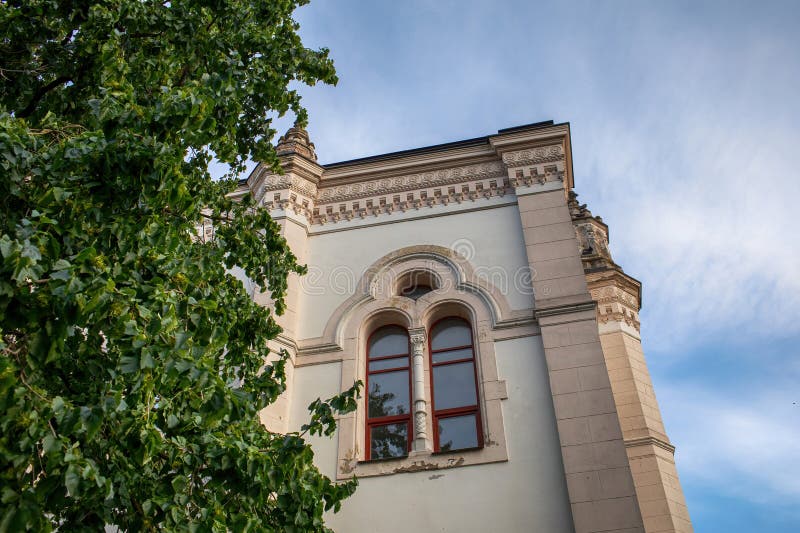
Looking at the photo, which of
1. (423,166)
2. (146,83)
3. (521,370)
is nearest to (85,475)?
(146,83)

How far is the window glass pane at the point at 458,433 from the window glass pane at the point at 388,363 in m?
1.20

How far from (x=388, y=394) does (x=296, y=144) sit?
5.69 meters

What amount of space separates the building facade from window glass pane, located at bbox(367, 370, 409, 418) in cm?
3

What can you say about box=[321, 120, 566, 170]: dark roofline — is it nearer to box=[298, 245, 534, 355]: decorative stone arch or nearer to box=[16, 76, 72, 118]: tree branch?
box=[298, 245, 534, 355]: decorative stone arch

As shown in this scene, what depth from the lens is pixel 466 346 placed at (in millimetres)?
10727

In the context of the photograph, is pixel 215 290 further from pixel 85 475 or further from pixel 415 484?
pixel 415 484

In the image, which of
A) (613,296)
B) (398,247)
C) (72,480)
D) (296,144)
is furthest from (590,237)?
(72,480)

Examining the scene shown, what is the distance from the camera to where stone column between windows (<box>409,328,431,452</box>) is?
952 cm

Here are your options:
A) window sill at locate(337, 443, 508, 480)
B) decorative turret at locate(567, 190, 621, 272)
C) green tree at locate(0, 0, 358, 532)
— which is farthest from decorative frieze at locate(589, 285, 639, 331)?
green tree at locate(0, 0, 358, 532)

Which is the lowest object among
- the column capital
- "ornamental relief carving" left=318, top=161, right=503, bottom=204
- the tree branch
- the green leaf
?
the green leaf

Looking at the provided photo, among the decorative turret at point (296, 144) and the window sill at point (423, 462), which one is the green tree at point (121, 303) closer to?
the window sill at point (423, 462)

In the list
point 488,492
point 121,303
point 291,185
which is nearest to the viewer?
point 121,303

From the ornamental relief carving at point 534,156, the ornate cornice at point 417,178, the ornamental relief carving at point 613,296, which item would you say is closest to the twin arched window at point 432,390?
the ornate cornice at point 417,178

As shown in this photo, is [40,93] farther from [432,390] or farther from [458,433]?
[458,433]
